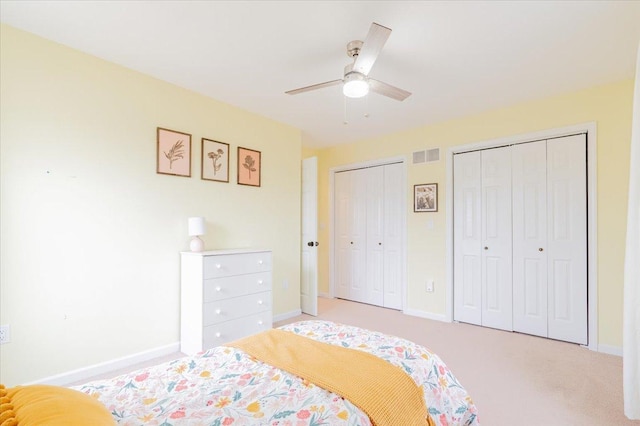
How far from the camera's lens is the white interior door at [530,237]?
3367mm

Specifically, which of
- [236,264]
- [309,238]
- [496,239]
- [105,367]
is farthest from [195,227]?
[496,239]

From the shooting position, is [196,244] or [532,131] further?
[532,131]

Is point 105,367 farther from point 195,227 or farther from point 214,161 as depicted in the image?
point 214,161

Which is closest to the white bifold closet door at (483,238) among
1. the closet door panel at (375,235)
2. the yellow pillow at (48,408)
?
the closet door panel at (375,235)

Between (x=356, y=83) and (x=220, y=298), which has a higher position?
(x=356, y=83)

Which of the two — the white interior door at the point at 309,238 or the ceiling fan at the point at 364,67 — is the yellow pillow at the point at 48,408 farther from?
the white interior door at the point at 309,238

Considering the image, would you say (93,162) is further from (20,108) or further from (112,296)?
(112,296)

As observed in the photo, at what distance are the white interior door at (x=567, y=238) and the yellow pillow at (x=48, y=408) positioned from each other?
12.8ft

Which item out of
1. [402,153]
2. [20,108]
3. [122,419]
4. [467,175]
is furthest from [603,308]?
[20,108]

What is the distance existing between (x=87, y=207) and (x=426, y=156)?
148 inches

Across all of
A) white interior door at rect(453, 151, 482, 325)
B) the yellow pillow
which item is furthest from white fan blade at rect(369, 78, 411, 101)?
the yellow pillow

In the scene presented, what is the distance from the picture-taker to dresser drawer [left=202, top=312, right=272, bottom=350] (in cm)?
277

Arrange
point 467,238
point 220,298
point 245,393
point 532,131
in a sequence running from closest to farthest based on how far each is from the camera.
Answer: point 245,393 → point 220,298 → point 532,131 → point 467,238

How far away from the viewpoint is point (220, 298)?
2857 millimetres
